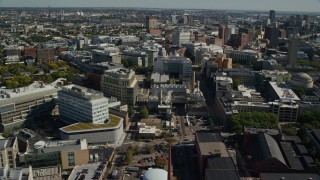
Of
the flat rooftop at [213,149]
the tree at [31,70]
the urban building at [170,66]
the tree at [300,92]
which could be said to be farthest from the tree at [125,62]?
the flat rooftop at [213,149]

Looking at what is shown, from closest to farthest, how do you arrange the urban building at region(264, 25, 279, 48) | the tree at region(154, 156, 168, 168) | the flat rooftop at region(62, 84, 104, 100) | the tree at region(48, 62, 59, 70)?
1. the tree at region(154, 156, 168, 168)
2. the flat rooftop at region(62, 84, 104, 100)
3. the tree at region(48, 62, 59, 70)
4. the urban building at region(264, 25, 279, 48)

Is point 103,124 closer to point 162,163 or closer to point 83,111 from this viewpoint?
point 83,111

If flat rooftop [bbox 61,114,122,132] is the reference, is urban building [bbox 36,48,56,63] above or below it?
above

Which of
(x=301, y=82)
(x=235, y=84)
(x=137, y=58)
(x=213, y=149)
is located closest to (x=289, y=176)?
(x=213, y=149)

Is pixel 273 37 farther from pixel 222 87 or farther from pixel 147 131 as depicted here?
pixel 147 131

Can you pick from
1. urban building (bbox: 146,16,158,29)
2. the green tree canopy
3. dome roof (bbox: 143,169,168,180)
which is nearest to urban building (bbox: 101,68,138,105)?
the green tree canopy

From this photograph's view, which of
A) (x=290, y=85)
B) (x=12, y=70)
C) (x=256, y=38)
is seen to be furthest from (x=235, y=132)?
(x=256, y=38)

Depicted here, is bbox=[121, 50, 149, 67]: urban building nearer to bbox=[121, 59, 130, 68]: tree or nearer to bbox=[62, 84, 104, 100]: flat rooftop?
bbox=[121, 59, 130, 68]: tree
